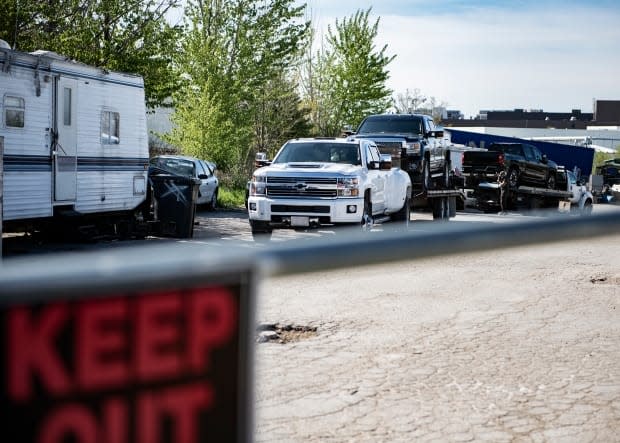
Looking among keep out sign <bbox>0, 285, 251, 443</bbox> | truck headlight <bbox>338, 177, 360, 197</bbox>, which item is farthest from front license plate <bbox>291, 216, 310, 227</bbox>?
keep out sign <bbox>0, 285, 251, 443</bbox>

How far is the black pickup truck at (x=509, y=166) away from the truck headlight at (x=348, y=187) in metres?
13.9

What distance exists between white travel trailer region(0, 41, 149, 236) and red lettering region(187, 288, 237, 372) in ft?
45.8

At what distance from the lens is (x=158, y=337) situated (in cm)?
97

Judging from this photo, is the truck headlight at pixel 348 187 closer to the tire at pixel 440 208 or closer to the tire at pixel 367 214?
the tire at pixel 367 214

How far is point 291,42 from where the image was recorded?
3881 cm

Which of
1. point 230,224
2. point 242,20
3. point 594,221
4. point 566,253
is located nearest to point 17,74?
point 230,224

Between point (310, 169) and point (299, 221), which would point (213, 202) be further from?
point (299, 221)

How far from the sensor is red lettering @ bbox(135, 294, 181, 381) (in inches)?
37.5

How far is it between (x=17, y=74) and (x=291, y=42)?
975 inches

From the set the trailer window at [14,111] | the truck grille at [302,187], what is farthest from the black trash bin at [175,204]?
the trailer window at [14,111]

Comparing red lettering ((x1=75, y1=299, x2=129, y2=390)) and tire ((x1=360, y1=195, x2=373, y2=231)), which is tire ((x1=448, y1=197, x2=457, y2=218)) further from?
red lettering ((x1=75, y1=299, x2=129, y2=390))

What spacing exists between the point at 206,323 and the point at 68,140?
15478 mm

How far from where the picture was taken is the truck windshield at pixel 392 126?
78.5 ft

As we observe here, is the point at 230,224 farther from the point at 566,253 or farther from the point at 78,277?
the point at 78,277
